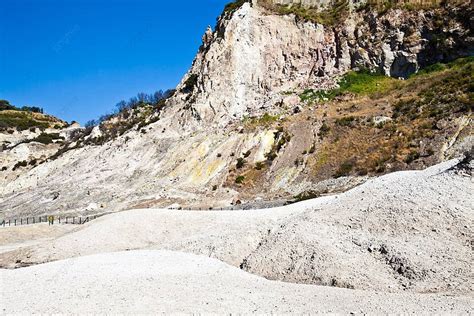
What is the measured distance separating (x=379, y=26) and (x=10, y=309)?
4907cm

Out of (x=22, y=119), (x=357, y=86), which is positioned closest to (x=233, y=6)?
(x=357, y=86)

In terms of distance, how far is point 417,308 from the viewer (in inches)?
393

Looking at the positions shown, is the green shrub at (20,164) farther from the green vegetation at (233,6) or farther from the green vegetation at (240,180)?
the green vegetation at (240,180)

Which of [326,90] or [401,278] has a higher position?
[326,90]

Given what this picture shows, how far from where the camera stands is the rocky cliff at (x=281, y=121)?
111 ft

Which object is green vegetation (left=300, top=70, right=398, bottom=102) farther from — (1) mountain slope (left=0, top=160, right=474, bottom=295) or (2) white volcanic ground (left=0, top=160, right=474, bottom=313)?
(2) white volcanic ground (left=0, top=160, right=474, bottom=313)

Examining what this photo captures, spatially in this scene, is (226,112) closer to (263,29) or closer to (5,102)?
(263,29)

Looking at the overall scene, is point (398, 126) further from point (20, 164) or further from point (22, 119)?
point (22, 119)

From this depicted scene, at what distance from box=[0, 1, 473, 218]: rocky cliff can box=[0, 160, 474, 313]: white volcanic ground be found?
44.0 ft

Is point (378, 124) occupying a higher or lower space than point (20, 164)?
lower

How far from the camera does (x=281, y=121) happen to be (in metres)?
41.8

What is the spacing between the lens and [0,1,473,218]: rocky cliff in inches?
1329

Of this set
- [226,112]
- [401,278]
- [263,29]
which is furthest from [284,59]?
[401,278]

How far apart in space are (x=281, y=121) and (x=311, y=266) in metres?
29.0
